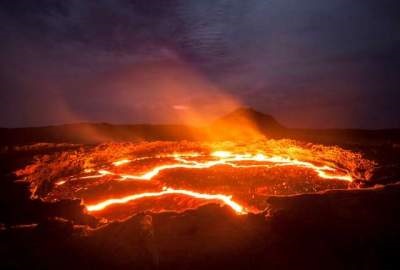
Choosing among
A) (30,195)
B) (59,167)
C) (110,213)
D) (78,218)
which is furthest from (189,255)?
(59,167)

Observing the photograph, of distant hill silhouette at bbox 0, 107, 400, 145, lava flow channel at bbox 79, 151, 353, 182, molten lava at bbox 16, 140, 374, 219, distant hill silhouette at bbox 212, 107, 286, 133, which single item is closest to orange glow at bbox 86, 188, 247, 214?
molten lava at bbox 16, 140, 374, 219

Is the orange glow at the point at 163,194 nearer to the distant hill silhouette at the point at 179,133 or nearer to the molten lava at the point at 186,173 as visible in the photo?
the molten lava at the point at 186,173

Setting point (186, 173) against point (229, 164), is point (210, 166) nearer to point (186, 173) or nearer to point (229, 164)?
point (229, 164)

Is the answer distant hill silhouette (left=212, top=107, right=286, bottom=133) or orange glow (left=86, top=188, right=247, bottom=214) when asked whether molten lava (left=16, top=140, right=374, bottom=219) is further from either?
distant hill silhouette (left=212, top=107, right=286, bottom=133)

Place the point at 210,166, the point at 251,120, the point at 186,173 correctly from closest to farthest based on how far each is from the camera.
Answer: the point at 186,173 → the point at 210,166 → the point at 251,120

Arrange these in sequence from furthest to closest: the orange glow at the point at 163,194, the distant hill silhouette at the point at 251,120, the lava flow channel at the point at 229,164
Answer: the distant hill silhouette at the point at 251,120 → the lava flow channel at the point at 229,164 → the orange glow at the point at 163,194

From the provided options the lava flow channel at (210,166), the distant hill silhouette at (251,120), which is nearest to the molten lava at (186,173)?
the lava flow channel at (210,166)

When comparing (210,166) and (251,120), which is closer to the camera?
(210,166)

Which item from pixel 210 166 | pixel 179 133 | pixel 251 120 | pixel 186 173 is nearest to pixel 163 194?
pixel 186 173
